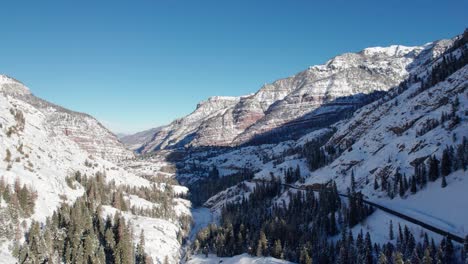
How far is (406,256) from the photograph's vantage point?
86875 mm

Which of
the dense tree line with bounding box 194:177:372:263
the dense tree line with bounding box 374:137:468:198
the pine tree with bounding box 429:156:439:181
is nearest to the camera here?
the dense tree line with bounding box 374:137:468:198

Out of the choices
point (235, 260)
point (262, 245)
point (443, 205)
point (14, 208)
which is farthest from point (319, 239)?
point (14, 208)

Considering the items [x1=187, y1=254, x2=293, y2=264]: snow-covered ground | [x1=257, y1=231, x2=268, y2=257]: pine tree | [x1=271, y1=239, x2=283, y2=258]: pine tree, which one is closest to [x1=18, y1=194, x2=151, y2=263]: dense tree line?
[x1=187, y1=254, x2=293, y2=264]: snow-covered ground

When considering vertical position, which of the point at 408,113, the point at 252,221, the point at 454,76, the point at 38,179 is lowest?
the point at 252,221

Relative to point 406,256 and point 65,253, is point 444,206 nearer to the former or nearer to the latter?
point 406,256

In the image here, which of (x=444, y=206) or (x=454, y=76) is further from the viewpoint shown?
(x=454, y=76)

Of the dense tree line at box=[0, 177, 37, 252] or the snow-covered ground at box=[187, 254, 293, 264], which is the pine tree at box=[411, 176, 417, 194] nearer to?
the snow-covered ground at box=[187, 254, 293, 264]

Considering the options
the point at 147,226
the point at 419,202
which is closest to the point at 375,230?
the point at 419,202

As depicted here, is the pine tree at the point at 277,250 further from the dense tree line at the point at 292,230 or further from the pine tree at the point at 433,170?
the pine tree at the point at 433,170

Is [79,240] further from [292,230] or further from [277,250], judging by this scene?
[292,230]

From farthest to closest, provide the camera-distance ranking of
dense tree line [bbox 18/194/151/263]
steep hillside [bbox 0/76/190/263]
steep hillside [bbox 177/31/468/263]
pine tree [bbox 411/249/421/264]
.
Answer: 1. steep hillside [bbox 177/31/468/263]
2. steep hillside [bbox 0/76/190/263]
3. dense tree line [bbox 18/194/151/263]
4. pine tree [bbox 411/249/421/264]

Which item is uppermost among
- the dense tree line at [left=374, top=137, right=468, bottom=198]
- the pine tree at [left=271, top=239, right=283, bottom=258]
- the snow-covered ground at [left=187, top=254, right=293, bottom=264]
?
the dense tree line at [left=374, top=137, right=468, bottom=198]

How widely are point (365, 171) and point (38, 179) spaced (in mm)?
128557

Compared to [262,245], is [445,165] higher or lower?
higher
